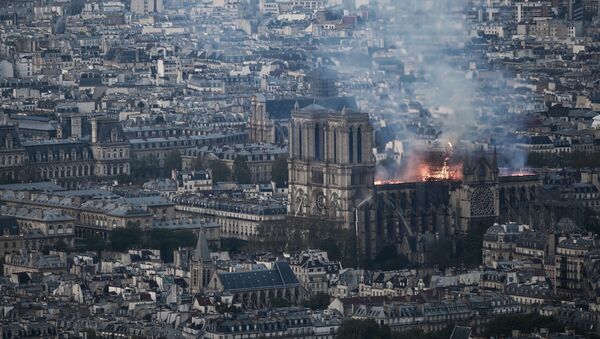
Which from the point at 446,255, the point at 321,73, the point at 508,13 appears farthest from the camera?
the point at 508,13

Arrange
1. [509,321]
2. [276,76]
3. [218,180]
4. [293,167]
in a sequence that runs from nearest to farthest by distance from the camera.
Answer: [509,321] < [293,167] < [218,180] < [276,76]

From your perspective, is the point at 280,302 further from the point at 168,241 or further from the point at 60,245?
the point at 60,245

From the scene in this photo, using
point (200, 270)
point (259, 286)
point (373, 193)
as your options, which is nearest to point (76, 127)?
point (373, 193)

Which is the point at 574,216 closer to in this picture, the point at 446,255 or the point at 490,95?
the point at 446,255

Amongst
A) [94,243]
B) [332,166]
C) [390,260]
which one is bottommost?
[390,260]

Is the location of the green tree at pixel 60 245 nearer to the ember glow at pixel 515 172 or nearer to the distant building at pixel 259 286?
the distant building at pixel 259 286

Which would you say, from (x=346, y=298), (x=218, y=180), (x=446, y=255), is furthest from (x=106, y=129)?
(x=346, y=298)

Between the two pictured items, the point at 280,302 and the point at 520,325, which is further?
the point at 280,302
